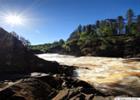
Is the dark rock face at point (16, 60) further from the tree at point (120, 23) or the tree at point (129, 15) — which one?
the tree at point (129, 15)

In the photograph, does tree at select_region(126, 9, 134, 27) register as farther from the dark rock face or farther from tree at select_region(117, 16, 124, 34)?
the dark rock face

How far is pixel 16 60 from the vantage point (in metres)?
A: 39.5

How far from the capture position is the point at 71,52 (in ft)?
396

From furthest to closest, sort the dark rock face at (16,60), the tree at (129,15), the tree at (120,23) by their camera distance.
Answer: the tree at (129,15), the tree at (120,23), the dark rock face at (16,60)

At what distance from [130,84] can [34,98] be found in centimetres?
1677

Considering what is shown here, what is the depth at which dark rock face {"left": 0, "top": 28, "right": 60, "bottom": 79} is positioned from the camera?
37.2 meters

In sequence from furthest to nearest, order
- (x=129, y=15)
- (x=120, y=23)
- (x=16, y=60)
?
(x=129, y=15) < (x=120, y=23) < (x=16, y=60)

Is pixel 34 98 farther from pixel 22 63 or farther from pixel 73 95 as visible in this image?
pixel 22 63

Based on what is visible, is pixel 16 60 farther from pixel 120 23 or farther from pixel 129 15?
pixel 129 15

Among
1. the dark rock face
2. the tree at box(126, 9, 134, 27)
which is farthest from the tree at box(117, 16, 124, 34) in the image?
the dark rock face

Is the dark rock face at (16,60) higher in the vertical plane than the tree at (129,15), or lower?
lower

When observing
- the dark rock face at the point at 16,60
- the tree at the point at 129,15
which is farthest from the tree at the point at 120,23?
the dark rock face at the point at 16,60

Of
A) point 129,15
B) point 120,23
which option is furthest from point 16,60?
point 129,15

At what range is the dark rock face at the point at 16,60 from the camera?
3722cm
